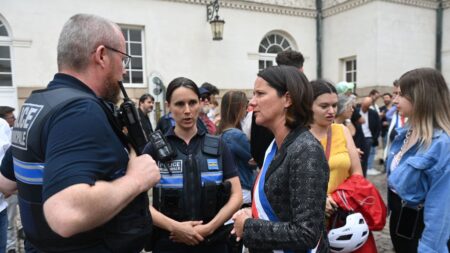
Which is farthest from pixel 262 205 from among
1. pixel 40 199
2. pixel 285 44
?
pixel 285 44

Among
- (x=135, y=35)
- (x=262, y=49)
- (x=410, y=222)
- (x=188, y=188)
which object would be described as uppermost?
(x=135, y=35)

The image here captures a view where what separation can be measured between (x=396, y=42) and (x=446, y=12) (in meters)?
2.53

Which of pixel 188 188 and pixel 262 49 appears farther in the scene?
pixel 262 49

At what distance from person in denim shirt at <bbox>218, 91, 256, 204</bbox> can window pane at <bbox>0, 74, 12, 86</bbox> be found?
7813 mm

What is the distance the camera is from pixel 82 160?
1.23 meters

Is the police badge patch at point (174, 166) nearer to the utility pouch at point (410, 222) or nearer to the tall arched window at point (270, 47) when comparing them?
the utility pouch at point (410, 222)

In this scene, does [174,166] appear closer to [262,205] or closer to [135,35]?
[262,205]

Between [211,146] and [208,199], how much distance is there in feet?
1.19

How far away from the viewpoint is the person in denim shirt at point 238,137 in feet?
10.5

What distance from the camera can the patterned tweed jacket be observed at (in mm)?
1533

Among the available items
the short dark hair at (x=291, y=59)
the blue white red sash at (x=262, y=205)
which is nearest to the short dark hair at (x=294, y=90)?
the blue white red sash at (x=262, y=205)

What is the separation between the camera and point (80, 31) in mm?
1453

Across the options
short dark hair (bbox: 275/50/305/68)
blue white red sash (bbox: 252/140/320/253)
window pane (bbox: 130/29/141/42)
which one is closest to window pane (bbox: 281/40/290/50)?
window pane (bbox: 130/29/141/42)

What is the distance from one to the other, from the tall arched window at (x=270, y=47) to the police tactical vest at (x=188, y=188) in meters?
10.1
